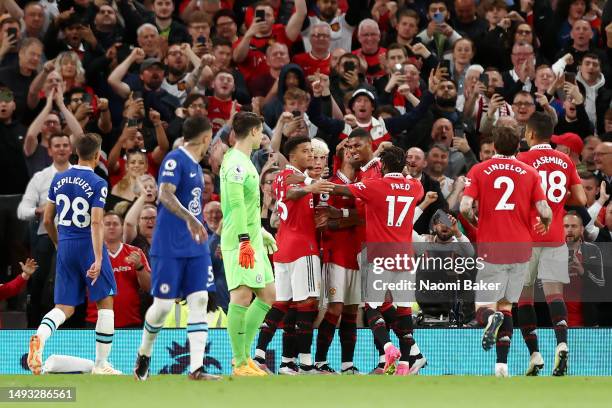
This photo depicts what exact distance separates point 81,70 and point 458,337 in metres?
6.86

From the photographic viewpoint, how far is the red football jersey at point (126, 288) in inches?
565

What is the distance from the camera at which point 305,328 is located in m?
12.7

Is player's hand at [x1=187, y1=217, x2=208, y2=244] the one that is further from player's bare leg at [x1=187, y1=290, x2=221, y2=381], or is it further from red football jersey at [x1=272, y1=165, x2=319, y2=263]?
red football jersey at [x1=272, y1=165, x2=319, y2=263]

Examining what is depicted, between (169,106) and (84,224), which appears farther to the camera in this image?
(169,106)

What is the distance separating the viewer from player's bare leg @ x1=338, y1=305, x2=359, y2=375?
13.0m

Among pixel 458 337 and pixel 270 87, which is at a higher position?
pixel 270 87

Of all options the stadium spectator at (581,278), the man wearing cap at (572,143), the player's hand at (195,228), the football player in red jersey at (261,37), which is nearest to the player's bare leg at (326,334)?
the player's hand at (195,228)

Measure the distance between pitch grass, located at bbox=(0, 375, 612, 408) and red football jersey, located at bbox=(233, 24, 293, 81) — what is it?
24.9 ft

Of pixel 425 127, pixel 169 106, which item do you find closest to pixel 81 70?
pixel 169 106

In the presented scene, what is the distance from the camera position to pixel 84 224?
39.5 ft

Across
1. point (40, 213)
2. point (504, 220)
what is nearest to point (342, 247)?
point (504, 220)

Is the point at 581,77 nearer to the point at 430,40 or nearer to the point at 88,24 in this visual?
the point at 430,40

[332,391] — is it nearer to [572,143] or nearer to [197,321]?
[197,321]

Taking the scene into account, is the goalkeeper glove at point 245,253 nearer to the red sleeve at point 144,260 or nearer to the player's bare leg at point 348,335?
the player's bare leg at point 348,335
